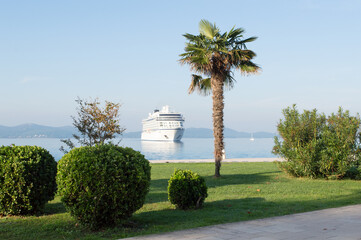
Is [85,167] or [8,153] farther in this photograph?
[8,153]

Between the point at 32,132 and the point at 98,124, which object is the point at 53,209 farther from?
the point at 32,132

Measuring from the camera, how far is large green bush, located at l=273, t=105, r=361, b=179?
12062 millimetres

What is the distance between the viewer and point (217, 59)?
527 inches

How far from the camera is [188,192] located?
6781mm

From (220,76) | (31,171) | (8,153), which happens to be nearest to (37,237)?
(31,171)

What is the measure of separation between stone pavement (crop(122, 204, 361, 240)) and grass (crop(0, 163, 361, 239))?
1.22 feet

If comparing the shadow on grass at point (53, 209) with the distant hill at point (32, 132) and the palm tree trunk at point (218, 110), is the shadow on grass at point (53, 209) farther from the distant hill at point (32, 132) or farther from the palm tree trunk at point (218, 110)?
the distant hill at point (32, 132)

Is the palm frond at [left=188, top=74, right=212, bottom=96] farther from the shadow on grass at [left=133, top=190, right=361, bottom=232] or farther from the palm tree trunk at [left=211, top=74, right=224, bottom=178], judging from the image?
the shadow on grass at [left=133, top=190, right=361, bottom=232]

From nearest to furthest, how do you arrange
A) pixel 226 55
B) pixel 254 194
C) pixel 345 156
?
pixel 254 194, pixel 345 156, pixel 226 55

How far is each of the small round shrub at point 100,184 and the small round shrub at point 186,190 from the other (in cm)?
158

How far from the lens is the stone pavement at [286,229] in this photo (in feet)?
15.1

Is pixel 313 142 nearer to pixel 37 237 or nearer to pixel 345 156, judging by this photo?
pixel 345 156

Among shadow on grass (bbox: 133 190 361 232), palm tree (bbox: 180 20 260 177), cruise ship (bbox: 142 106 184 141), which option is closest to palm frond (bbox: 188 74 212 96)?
palm tree (bbox: 180 20 260 177)

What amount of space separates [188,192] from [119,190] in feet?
6.78
